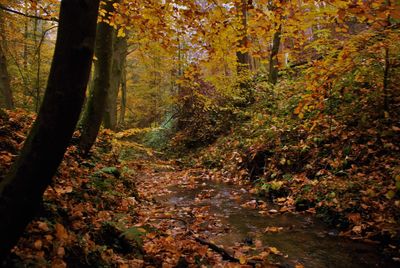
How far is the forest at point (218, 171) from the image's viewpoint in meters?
2.16

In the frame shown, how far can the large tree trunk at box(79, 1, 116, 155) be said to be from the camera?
6652mm

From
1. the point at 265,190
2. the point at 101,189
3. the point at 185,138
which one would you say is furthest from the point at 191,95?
the point at 101,189

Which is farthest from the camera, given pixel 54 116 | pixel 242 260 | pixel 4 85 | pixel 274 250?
pixel 4 85

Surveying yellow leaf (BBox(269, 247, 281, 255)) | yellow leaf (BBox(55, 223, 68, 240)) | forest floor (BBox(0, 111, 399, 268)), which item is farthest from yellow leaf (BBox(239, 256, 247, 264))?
yellow leaf (BBox(55, 223, 68, 240))

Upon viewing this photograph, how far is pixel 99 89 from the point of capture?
6738 millimetres

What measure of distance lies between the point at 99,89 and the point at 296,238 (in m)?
4.75

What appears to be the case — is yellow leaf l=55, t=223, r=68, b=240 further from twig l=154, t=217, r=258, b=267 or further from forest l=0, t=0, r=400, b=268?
twig l=154, t=217, r=258, b=267

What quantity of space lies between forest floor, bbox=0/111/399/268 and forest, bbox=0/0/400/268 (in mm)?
21

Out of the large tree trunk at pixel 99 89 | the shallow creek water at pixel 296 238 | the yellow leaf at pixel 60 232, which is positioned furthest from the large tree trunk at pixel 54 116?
the large tree trunk at pixel 99 89

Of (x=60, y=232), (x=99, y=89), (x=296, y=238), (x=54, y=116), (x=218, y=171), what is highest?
(x=99, y=89)

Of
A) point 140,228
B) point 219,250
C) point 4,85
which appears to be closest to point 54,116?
point 140,228

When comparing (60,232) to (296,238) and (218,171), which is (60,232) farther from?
(218,171)

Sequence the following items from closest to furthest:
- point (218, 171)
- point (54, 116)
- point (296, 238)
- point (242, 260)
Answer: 1. point (54, 116)
2. point (242, 260)
3. point (296, 238)
4. point (218, 171)

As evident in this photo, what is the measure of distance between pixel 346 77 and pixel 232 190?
14.8 feet
